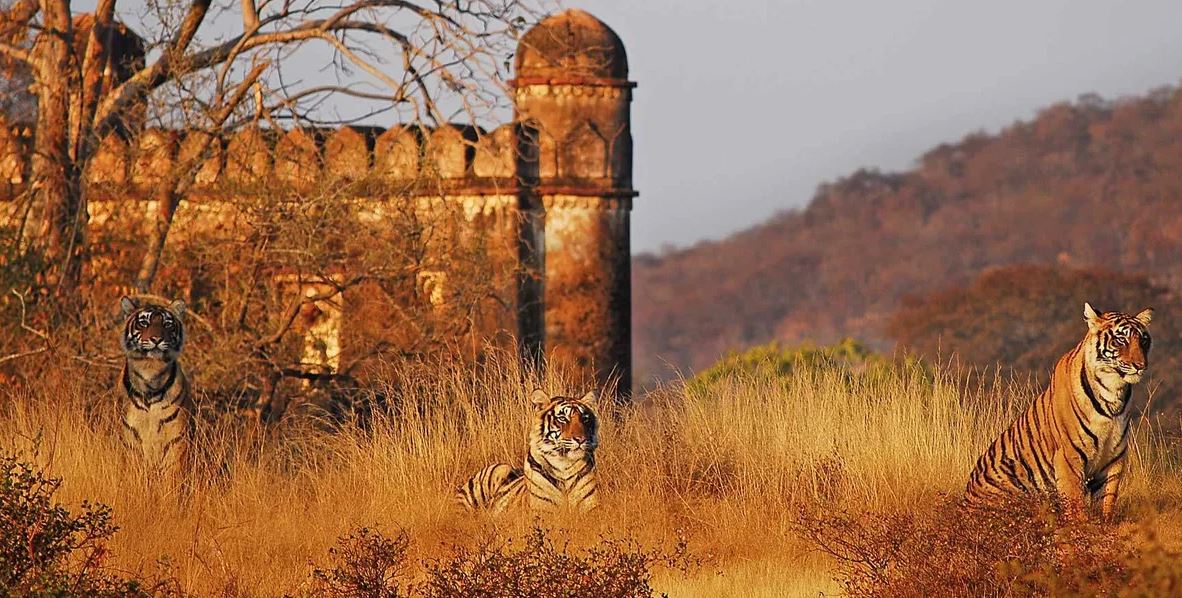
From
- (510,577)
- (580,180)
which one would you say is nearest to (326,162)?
(580,180)

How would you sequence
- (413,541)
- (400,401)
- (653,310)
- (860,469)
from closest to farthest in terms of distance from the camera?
(413,541)
(860,469)
(400,401)
(653,310)

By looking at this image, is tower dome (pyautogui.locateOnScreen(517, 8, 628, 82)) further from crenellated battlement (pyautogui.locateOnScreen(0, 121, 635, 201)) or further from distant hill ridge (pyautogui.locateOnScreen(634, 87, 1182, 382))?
distant hill ridge (pyautogui.locateOnScreen(634, 87, 1182, 382))

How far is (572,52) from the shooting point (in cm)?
1684

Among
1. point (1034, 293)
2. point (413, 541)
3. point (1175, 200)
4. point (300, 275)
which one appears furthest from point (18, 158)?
point (1175, 200)

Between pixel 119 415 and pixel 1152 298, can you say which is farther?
pixel 1152 298

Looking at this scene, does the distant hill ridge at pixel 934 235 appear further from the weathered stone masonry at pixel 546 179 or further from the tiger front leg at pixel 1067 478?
the tiger front leg at pixel 1067 478

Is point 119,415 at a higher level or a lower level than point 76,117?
lower

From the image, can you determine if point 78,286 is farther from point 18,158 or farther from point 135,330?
point 135,330

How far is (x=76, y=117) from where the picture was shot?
49.9ft

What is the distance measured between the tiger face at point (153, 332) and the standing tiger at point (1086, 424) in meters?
5.02

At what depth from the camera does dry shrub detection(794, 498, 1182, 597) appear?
7.52 meters

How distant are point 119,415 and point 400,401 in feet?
7.86

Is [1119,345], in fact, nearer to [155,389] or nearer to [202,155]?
[155,389]

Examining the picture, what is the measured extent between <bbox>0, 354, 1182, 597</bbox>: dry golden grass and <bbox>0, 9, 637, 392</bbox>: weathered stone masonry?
322 centimetres
